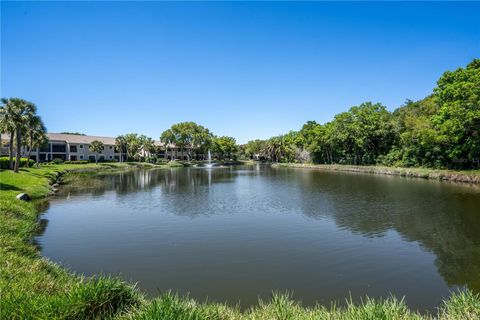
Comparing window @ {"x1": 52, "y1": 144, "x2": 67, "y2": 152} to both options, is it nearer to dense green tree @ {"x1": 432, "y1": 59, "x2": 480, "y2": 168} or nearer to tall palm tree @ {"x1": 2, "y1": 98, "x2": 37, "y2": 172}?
tall palm tree @ {"x1": 2, "y1": 98, "x2": 37, "y2": 172}

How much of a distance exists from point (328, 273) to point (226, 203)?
722 inches

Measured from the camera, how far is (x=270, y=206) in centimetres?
2817

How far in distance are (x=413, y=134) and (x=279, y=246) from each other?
179ft

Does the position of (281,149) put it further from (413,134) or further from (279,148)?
(413,134)

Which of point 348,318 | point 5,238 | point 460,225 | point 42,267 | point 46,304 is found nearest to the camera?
point 46,304

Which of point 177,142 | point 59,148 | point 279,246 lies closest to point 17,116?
point 279,246

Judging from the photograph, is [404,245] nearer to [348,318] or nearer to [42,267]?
[348,318]

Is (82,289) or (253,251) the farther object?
(253,251)

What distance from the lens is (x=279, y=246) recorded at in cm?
1611

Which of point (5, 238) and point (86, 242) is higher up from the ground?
point (5, 238)

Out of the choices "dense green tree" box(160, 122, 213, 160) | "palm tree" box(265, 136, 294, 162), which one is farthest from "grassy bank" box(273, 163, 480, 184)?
"dense green tree" box(160, 122, 213, 160)

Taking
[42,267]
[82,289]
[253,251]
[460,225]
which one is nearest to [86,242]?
[42,267]

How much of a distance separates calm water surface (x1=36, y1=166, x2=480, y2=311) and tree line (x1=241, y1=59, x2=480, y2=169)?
23056 millimetres

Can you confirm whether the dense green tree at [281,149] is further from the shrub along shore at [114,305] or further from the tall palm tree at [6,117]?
the shrub along shore at [114,305]
